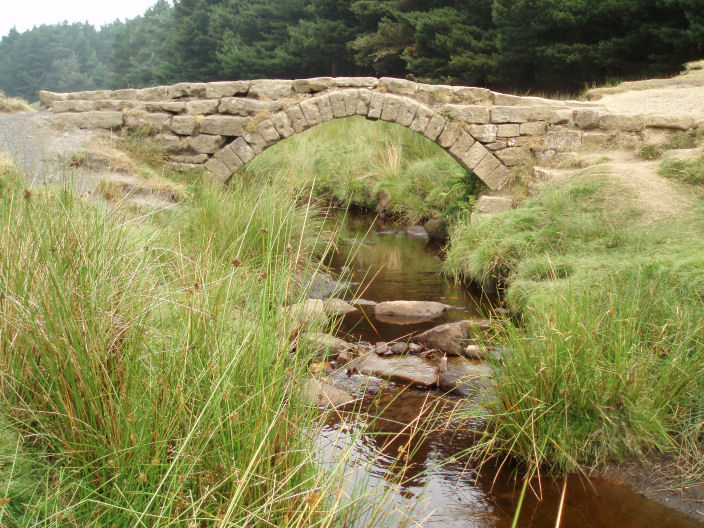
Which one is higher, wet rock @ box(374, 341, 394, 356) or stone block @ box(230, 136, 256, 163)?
stone block @ box(230, 136, 256, 163)

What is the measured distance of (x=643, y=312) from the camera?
355 cm

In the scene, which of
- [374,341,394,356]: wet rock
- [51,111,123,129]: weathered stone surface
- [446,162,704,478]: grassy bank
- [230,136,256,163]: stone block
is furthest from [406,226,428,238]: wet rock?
[446,162,704,478]: grassy bank

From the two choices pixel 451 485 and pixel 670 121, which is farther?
pixel 670 121

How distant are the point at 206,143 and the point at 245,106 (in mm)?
701

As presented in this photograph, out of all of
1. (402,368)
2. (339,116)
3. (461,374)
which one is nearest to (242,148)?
(339,116)

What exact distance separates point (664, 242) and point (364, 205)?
6672 millimetres

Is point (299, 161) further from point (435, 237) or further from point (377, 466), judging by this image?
point (377, 466)

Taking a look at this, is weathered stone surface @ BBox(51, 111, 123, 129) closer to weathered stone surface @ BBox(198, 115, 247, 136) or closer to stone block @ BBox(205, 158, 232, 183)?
weathered stone surface @ BBox(198, 115, 247, 136)

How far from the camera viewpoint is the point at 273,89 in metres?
8.57

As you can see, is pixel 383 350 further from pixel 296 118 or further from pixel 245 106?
pixel 245 106

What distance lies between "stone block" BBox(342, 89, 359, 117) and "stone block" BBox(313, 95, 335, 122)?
204 mm

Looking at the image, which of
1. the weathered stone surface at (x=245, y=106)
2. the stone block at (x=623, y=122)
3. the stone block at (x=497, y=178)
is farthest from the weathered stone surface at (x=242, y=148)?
the stone block at (x=623, y=122)

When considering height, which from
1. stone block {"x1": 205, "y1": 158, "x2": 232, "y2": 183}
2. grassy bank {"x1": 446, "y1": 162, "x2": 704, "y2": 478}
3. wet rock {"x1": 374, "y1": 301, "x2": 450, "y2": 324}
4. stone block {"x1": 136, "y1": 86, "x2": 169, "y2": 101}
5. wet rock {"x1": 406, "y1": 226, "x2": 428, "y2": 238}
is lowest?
wet rock {"x1": 374, "y1": 301, "x2": 450, "y2": 324}

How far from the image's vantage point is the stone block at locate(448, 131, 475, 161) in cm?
830
